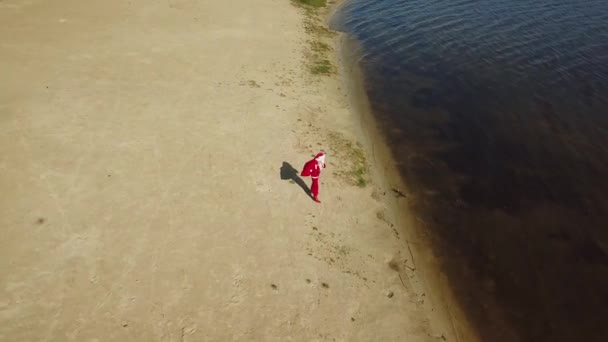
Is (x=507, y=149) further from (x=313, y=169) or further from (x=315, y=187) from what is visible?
(x=313, y=169)

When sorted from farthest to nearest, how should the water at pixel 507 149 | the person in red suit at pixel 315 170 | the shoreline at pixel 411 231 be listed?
the person in red suit at pixel 315 170 < the water at pixel 507 149 < the shoreline at pixel 411 231

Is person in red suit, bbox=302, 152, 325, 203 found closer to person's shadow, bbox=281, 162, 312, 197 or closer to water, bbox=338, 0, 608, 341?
person's shadow, bbox=281, 162, 312, 197

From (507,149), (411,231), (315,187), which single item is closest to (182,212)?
(315,187)

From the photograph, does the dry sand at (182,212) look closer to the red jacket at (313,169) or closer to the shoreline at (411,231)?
the shoreline at (411,231)

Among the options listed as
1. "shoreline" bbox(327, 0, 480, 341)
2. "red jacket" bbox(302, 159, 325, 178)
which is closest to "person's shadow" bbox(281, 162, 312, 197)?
"red jacket" bbox(302, 159, 325, 178)

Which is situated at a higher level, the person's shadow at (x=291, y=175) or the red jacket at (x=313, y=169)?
the red jacket at (x=313, y=169)

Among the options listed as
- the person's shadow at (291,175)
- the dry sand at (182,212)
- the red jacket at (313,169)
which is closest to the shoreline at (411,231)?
the dry sand at (182,212)
